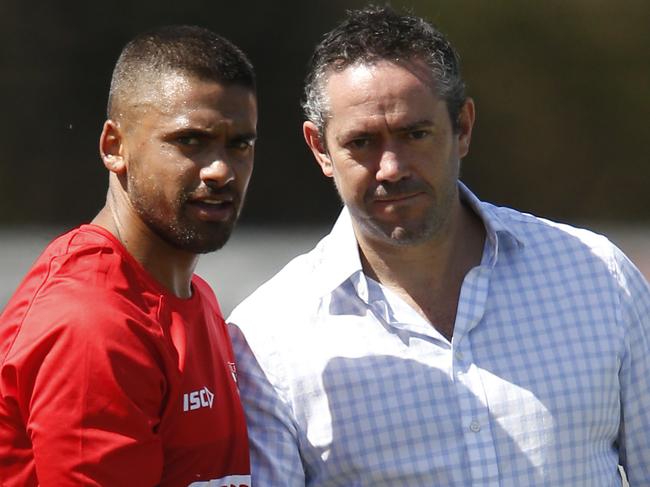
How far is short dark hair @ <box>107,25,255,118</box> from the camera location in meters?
2.35

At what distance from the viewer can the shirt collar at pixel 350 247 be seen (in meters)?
2.65

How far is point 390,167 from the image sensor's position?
2566 millimetres

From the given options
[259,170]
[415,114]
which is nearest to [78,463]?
[415,114]

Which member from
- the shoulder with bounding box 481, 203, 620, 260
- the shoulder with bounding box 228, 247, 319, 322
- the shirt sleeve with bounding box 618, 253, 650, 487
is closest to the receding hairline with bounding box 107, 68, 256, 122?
the shoulder with bounding box 228, 247, 319, 322

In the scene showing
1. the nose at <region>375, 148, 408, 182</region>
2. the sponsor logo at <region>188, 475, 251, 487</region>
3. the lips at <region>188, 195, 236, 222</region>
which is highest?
the nose at <region>375, 148, 408, 182</region>

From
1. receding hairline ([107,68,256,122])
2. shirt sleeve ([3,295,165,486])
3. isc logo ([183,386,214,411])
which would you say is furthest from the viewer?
receding hairline ([107,68,256,122])

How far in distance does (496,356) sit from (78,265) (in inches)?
36.1

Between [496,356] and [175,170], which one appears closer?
[175,170]

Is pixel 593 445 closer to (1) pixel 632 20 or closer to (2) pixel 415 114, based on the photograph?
(2) pixel 415 114

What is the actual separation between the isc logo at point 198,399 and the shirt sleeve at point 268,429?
0.76 feet

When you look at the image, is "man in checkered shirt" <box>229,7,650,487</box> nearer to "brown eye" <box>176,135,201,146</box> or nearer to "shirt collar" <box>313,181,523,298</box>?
"shirt collar" <box>313,181,523,298</box>

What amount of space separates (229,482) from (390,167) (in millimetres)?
735

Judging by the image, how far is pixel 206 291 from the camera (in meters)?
2.69

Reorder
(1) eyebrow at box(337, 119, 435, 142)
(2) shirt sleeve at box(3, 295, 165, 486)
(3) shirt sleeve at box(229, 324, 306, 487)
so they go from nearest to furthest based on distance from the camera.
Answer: (2) shirt sleeve at box(3, 295, 165, 486) → (3) shirt sleeve at box(229, 324, 306, 487) → (1) eyebrow at box(337, 119, 435, 142)
